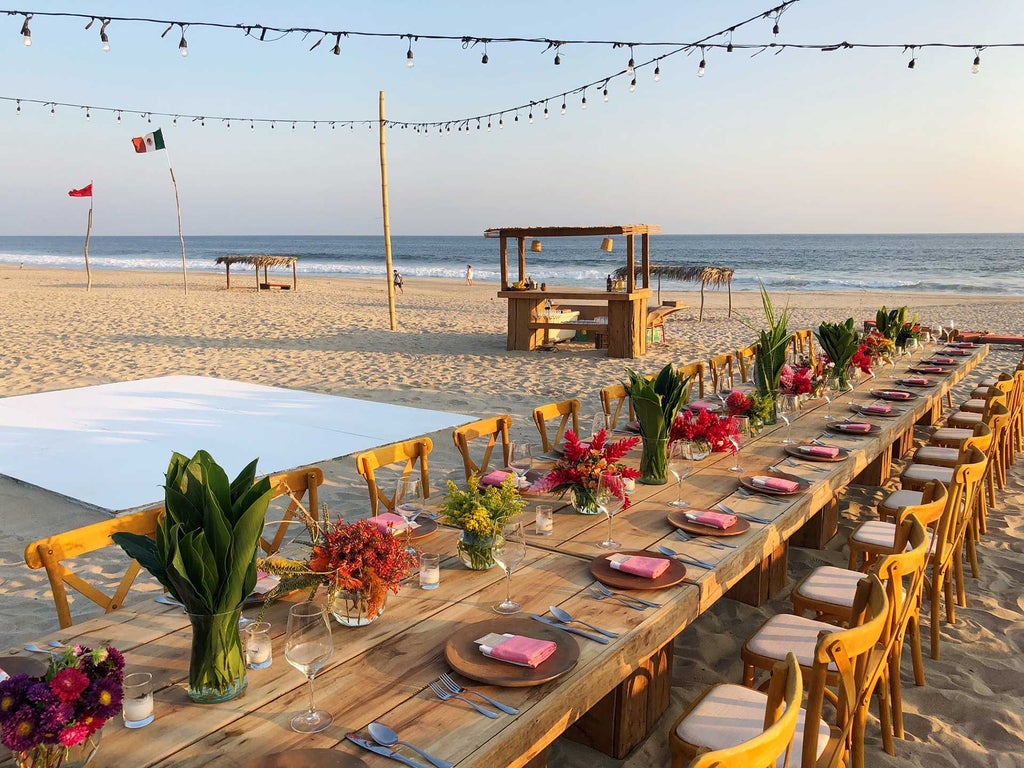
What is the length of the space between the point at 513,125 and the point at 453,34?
383 cm

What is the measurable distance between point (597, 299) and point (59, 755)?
955 cm

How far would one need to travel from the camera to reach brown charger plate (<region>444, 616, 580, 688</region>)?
1529 millimetres

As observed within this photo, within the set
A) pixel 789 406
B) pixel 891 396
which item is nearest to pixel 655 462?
pixel 789 406

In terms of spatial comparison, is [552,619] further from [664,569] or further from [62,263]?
[62,263]

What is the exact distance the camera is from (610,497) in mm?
2287

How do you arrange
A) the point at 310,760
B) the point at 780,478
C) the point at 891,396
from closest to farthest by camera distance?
the point at 310,760
the point at 780,478
the point at 891,396

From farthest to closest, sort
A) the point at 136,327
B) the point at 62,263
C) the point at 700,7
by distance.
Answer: the point at 62,263, the point at 136,327, the point at 700,7

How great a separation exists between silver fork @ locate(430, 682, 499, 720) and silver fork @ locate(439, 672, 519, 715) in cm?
1

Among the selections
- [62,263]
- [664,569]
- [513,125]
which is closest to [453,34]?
[513,125]

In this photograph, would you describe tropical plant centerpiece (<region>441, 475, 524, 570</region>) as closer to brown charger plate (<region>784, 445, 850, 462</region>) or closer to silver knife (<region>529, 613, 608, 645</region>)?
silver knife (<region>529, 613, 608, 645</region>)

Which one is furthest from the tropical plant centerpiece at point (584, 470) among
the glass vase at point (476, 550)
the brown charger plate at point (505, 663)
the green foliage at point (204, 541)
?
the green foliage at point (204, 541)

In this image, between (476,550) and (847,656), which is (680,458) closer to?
(476,550)

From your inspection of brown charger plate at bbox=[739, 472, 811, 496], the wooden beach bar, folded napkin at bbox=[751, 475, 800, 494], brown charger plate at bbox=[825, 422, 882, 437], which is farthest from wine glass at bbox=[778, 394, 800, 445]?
the wooden beach bar

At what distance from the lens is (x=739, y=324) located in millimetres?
15648
